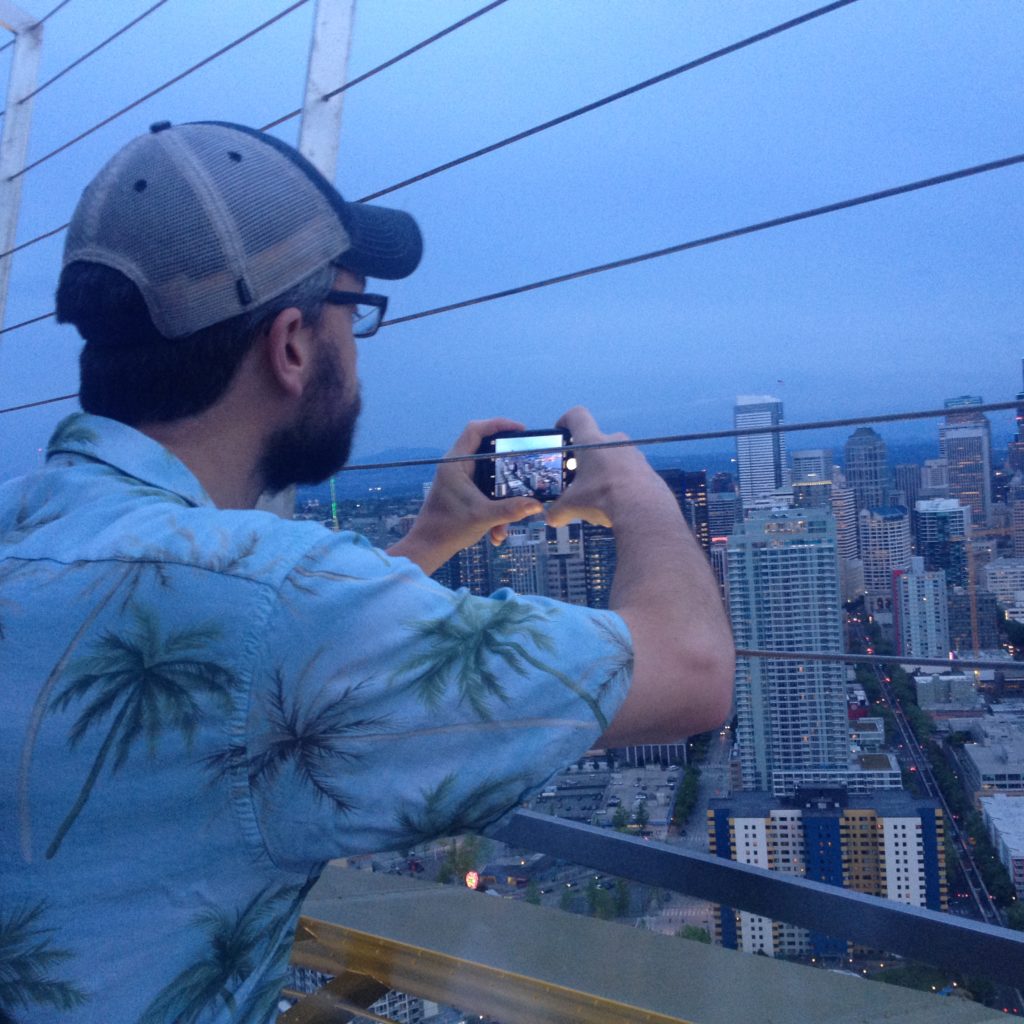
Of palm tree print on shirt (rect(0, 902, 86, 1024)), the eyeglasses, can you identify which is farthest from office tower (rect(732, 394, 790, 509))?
palm tree print on shirt (rect(0, 902, 86, 1024))

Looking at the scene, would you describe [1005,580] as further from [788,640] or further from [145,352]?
[145,352]

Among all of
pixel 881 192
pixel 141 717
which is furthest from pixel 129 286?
pixel 881 192

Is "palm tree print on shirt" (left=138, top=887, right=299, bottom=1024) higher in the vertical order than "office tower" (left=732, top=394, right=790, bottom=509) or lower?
lower

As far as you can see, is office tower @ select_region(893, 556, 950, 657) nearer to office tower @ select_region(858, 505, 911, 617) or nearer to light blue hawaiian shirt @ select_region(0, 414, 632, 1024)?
office tower @ select_region(858, 505, 911, 617)

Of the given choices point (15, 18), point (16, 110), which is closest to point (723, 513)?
point (16, 110)

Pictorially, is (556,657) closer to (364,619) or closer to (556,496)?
(364,619)

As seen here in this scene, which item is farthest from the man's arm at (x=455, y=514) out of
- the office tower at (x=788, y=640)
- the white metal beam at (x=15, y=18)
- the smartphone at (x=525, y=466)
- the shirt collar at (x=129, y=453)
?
the white metal beam at (x=15, y=18)

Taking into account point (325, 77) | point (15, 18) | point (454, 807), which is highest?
point (15, 18)
